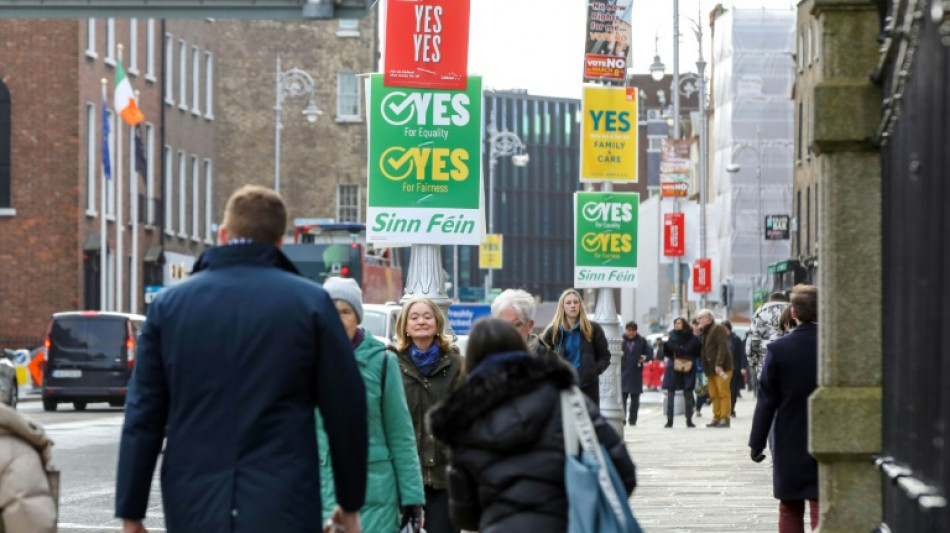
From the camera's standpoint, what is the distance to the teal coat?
8508mm

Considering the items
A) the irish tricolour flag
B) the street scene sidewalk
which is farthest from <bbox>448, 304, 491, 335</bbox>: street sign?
the irish tricolour flag

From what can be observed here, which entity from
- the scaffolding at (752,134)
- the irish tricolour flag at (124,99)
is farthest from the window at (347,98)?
the irish tricolour flag at (124,99)

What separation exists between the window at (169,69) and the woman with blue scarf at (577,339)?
50.2 metres

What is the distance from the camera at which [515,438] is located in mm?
6656

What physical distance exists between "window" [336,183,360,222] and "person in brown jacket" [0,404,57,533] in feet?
273

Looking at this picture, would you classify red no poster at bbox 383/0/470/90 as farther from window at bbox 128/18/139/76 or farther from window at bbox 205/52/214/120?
window at bbox 205/52/214/120

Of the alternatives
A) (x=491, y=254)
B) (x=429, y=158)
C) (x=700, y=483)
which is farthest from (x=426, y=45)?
(x=491, y=254)

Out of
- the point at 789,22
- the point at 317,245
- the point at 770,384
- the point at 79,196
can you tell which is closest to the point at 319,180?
the point at 789,22

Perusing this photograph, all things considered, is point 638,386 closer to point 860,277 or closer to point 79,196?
point 79,196

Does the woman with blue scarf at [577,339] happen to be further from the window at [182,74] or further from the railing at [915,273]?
the window at [182,74]

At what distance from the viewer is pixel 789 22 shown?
2970 inches

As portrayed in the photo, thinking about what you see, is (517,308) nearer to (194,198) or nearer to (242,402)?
(242,402)

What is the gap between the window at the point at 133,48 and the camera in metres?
60.8

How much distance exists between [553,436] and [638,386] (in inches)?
1164
